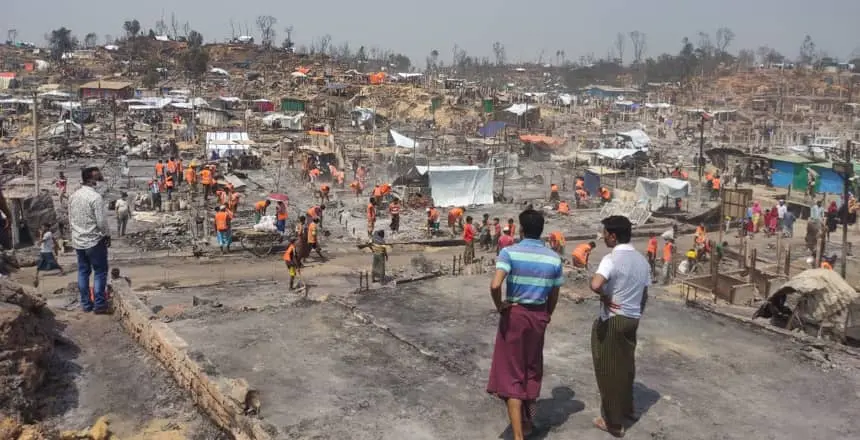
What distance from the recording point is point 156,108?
46.2 meters

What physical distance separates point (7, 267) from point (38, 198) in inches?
152

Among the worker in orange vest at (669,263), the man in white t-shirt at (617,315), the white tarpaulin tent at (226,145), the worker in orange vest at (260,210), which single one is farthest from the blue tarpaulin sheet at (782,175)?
Result: the man in white t-shirt at (617,315)

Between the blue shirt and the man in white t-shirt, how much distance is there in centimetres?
35

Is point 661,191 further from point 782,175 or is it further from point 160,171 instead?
point 160,171

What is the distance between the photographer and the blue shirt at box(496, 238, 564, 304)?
185 inches

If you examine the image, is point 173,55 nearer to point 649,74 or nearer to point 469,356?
point 649,74

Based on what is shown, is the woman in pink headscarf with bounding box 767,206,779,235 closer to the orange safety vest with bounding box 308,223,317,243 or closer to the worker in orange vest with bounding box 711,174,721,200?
the worker in orange vest with bounding box 711,174,721,200

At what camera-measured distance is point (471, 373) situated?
6.35 metres

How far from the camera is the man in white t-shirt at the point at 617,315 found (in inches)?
194

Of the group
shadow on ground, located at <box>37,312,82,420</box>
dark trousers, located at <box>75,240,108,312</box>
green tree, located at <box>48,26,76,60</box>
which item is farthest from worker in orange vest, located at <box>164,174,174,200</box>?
green tree, located at <box>48,26,76,60</box>

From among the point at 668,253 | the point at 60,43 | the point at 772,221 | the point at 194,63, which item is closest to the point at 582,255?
the point at 668,253

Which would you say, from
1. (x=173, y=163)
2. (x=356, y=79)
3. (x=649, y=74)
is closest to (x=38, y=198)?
(x=173, y=163)

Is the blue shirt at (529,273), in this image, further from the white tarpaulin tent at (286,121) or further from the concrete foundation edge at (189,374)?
the white tarpaulin tent at (286,121)

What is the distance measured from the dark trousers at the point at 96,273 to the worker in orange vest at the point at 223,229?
24.8 ft
